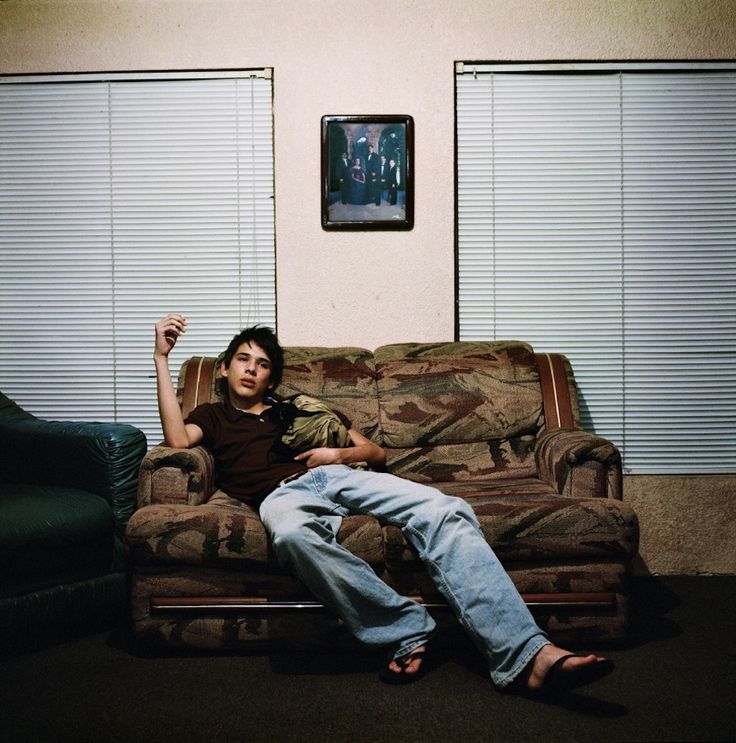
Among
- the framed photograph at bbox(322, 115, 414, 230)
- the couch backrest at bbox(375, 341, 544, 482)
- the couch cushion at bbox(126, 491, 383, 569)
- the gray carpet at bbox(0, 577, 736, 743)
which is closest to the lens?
the gray carpet at bbox(0, 577, 736, 743)

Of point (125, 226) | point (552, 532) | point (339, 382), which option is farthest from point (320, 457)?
point (125, 226)

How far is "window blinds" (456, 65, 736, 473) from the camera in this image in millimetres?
2988

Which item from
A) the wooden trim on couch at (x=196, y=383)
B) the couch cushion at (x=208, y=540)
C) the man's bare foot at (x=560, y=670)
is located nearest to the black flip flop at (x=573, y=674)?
the man's bare foot at (x=560, y=670)

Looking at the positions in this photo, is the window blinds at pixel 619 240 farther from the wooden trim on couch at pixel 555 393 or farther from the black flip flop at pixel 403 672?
the black flip flop at pixel 403 672

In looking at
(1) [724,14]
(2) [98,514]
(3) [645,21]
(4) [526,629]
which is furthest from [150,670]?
(1) [724,14]

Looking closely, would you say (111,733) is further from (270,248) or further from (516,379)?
(270,248)

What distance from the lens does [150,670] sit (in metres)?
1.92

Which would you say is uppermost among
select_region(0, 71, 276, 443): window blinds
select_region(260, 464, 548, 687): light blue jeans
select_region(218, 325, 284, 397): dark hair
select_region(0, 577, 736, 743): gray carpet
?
select_region(0, 71, 276, 443): window blinds

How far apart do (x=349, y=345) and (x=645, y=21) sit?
6.46 feet

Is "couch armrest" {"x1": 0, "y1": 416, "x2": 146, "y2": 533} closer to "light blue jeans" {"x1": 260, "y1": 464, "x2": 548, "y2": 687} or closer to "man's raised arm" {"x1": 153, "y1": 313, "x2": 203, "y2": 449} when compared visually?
"man's raised arm" {"x1": 153, "y1": 313, "x2": 203, "y2": 449}

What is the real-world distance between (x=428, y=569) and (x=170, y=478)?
859 millimetres

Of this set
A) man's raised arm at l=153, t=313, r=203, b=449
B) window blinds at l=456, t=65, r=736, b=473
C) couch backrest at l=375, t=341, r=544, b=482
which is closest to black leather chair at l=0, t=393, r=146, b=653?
man's raised arm at l=153, t=313, r=203, b=449

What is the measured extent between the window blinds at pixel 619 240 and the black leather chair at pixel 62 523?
63.7 inches

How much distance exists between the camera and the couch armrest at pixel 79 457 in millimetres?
2283
